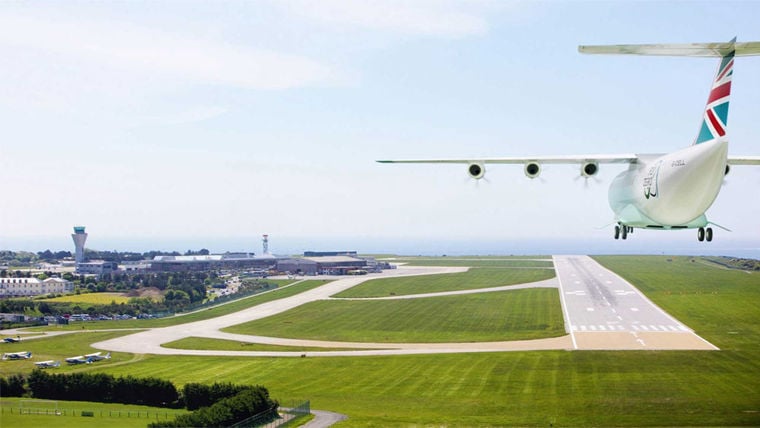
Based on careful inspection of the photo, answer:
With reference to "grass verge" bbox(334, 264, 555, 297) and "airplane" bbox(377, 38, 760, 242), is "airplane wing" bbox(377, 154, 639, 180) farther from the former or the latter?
"grass verge" bbox(334, 264, 555, 297)

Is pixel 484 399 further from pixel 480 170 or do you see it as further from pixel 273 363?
pixel 480 170

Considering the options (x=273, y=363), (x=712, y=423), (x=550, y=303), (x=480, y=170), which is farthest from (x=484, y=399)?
(x=550, y=303)

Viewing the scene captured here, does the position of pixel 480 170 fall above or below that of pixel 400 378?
above

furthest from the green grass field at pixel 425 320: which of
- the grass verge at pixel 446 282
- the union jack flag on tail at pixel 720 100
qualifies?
the union jack flag on tail at pixel 720 100

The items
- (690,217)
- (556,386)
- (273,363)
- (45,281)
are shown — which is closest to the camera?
(690,217)

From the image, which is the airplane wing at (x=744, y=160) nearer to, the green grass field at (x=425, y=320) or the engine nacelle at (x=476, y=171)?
the engine nacelle at (x=476, y=171)

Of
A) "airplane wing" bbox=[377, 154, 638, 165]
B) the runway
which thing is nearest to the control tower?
the runway
